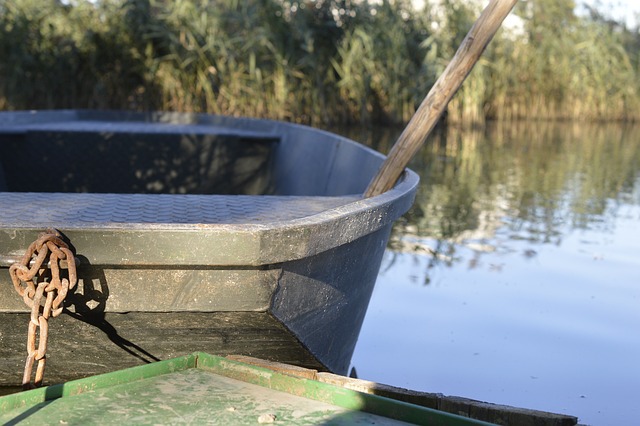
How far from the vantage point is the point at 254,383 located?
2295mm

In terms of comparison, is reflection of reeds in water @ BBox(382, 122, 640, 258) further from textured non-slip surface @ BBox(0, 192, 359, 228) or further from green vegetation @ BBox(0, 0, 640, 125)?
textured non-slip surface @ BBox(0, 192, 359, 228)

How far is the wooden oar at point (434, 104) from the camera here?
9.70ft

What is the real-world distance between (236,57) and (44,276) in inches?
391

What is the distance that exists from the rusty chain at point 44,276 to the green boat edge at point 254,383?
0.45ft

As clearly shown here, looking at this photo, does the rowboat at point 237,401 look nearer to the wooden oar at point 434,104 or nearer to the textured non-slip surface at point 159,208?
the textured non-slip surface at point 159,208

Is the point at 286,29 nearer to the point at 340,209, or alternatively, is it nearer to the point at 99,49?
the point at 99,49

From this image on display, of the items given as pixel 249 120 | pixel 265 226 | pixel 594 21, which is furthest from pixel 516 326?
pixel 594 21

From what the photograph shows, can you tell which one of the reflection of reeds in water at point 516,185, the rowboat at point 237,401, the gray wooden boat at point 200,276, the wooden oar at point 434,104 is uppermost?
the wooden oar at point 434,104

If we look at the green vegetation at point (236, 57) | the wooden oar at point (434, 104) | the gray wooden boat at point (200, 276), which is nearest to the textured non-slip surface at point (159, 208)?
the gray wooden boat at point (200, 276)

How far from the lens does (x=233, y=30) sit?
11.9 m

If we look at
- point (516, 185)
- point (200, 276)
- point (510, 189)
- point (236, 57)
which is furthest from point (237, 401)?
point (236, 57)

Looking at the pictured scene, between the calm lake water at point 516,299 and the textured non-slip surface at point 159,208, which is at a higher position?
the textured non-slip surface at point 159,208

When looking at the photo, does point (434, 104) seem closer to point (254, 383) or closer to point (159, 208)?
point (159, 208)

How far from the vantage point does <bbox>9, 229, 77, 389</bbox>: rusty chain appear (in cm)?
198
